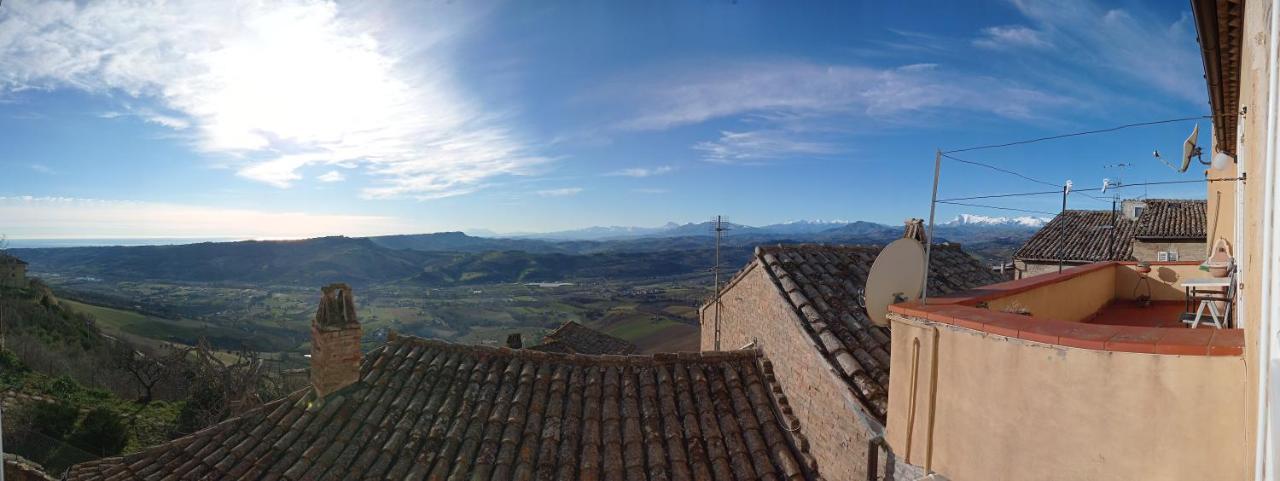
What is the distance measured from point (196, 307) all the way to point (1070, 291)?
395 ft

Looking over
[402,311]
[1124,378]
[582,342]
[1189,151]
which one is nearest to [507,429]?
[1124,378]

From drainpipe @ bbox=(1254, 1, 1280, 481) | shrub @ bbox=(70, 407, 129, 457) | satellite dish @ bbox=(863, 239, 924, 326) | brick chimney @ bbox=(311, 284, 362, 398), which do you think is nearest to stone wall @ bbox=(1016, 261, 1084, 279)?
satellite dish @ bbox=(863, 239, 924, 326)

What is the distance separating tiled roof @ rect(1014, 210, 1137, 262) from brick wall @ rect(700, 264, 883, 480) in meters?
23.6

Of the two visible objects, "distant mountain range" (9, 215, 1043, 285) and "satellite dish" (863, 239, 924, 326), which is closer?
"satellite dish" (863, 239, 924, 326)

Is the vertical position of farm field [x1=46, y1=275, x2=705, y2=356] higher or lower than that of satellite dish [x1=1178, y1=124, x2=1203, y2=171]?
lower

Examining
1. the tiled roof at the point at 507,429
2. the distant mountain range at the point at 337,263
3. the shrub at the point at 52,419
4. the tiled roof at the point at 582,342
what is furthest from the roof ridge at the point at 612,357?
the distant mountain range at the point at 337,263

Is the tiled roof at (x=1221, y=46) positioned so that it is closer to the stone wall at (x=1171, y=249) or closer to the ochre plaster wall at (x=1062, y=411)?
the ochre plaster wall at (x=1062, y=411)

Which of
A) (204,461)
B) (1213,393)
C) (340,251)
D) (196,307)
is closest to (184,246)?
(340,251)

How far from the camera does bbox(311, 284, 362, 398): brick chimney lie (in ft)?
25.9

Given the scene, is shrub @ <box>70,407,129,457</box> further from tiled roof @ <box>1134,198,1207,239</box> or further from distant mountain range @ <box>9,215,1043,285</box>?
distant mountain range @ <box>9,215,1043,285</box>

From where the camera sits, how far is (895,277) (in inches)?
219

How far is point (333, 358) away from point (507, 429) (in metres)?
2.90

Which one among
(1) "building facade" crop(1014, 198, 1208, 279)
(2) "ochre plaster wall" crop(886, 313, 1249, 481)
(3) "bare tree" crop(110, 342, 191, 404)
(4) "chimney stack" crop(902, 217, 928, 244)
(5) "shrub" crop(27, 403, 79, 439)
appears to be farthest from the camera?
(3) "bare tree" crop(110, 342, 191, 404)

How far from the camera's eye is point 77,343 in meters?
40.1
